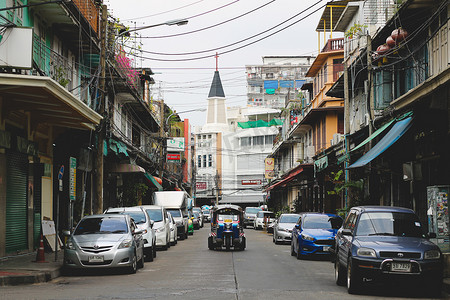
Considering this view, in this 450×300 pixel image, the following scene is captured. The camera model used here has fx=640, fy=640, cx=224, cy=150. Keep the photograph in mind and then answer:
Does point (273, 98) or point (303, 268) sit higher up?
point (273, 98)

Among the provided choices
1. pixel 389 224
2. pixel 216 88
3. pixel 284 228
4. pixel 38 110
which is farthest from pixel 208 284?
pixel 216 88

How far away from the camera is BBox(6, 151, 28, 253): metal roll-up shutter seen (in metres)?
21.1

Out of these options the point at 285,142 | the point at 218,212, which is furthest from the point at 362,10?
the point at 285,142

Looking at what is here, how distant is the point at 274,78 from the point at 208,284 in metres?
117

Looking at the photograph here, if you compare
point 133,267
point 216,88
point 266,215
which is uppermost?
point 216,88

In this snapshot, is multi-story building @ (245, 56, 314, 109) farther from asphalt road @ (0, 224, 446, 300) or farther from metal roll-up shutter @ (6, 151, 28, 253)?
asphalt road @ (0, 224, 446, 300)

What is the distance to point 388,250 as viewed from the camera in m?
12.4

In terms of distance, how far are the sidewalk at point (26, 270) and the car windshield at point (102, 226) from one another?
3.93ft

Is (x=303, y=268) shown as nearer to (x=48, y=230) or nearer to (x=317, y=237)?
(x=317, y=237)

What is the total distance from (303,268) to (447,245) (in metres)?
4.28

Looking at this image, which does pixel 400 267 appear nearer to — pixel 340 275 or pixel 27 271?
pixel 340 275

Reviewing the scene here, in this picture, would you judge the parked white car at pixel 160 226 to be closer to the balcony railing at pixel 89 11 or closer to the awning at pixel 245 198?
the balcony railing at pixel 89 11

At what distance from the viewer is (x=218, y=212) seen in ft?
86.4

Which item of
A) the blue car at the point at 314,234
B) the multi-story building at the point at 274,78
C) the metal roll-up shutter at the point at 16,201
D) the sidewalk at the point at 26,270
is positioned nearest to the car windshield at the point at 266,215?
the blue car at the point at 314,234
